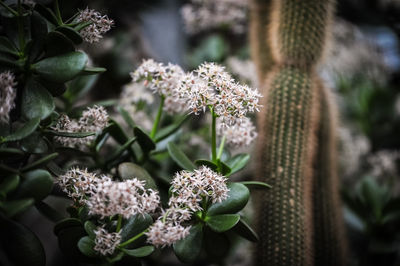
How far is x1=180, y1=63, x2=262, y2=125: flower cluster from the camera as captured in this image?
0.66 metres

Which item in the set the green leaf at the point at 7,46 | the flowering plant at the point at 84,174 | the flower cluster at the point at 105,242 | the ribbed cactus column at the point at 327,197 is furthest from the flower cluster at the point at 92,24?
the ribbed cactus column at the point at 327,197

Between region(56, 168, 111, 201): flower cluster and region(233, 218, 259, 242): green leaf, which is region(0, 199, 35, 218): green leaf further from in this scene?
region(233, 218, 259, 242): green leaf

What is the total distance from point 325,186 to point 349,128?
779mm

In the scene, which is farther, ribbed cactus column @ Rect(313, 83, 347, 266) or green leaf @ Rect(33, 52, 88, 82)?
ribbed cactus column @ Rect(313, 83, 347, 266)

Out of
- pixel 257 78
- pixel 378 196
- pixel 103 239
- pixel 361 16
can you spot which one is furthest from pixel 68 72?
pixel 361 16

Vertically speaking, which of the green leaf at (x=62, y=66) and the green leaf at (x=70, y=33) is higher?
the green leaf at (x=70, y=33)

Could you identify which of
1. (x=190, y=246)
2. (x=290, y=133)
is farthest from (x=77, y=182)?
(x=290, y=133)

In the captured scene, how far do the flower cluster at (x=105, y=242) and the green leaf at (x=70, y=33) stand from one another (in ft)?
1.11

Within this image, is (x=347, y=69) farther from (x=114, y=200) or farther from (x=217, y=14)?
(x=114, y=200)

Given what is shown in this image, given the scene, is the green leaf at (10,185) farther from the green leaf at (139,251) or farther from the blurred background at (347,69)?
the blurred background at (347,69)

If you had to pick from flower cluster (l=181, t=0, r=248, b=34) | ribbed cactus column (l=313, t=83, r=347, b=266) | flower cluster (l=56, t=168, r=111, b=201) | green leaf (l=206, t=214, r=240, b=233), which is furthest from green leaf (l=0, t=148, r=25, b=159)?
flower cluster (l=181, t=0, r=248, b=34)

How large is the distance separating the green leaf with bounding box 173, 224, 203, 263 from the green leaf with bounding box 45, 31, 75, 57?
399 mm

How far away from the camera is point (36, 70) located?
2.10 ft

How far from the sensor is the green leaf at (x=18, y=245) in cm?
59
